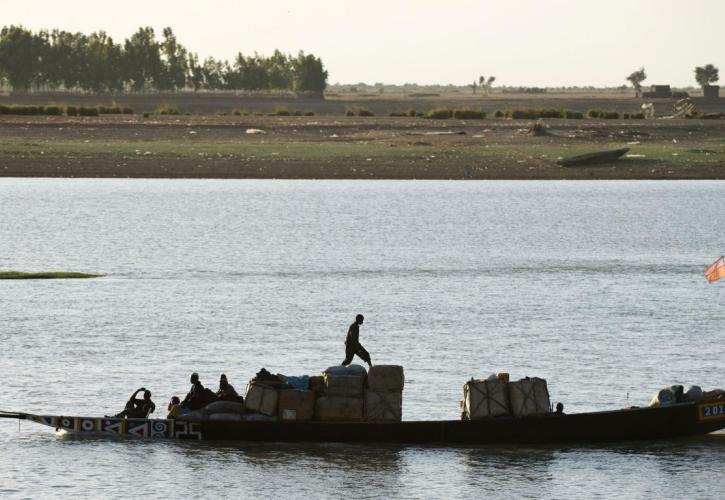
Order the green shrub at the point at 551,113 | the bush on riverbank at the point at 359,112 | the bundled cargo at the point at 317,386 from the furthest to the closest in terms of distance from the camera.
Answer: the bush on riverbank at the point at 359,112 → the green shrub at the point at 551,113 → the bundled cargo at the point at 317,386

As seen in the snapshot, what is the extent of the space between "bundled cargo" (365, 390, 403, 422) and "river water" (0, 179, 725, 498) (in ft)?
2.89

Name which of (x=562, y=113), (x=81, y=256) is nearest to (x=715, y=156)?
(x=562, y=113)

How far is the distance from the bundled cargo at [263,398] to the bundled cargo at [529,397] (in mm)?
5615

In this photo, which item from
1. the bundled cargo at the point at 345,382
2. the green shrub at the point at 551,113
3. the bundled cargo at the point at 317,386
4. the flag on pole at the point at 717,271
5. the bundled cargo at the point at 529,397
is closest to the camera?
the bundled cargo at the point at 529,397

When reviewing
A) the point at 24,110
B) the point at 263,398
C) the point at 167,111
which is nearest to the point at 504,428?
the point at 263,398

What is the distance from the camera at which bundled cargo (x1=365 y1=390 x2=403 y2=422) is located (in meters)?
36.9

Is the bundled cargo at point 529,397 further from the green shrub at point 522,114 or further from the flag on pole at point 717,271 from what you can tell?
the green shrub at point 522,114

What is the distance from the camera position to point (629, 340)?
53844 mm

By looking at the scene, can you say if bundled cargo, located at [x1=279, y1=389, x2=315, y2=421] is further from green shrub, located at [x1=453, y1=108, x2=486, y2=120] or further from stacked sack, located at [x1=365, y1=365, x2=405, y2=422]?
green shrub, located at [x1=453, y1=108, x2=486, y2=120]

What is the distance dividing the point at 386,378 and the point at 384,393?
435 mm

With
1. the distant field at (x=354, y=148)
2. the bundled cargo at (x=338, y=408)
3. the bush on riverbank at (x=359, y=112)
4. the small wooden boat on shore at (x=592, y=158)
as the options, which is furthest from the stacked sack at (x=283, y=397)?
the bush on riverbank at (x=359, y=112)

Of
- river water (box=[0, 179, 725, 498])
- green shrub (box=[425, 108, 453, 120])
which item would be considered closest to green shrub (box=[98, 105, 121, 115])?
green shrub (box=[425, 108, 453, 120])

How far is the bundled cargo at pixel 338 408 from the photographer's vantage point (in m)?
37.0

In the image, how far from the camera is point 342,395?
A: 37000 millimetres
